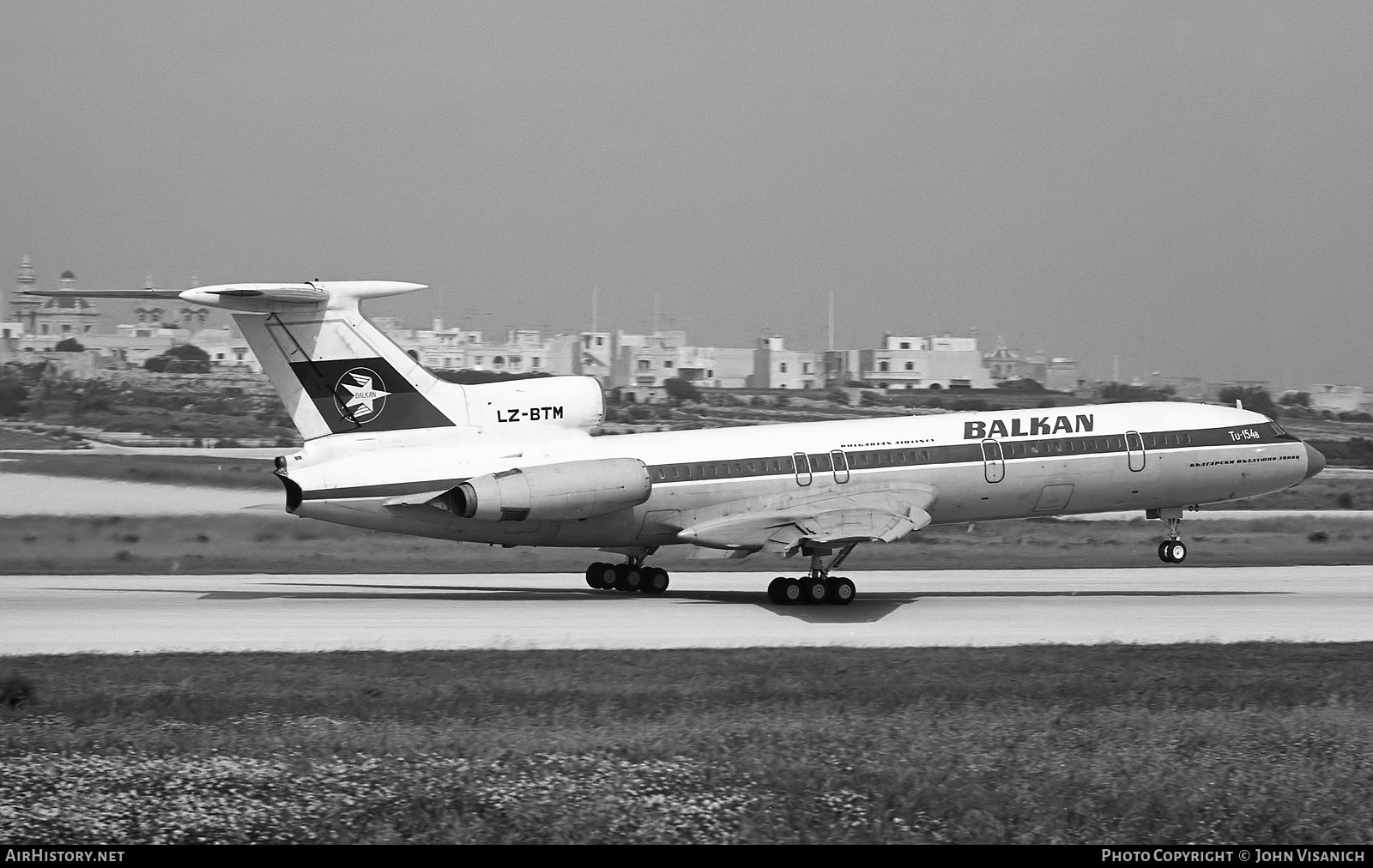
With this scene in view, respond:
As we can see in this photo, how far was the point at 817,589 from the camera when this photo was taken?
24734 mm

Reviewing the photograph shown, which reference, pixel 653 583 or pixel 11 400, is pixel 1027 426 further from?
pixel 11 400

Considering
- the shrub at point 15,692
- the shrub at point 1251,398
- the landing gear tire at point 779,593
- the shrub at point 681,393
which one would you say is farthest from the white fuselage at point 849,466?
the shrub at point 681,393

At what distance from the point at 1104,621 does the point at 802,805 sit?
13197mm

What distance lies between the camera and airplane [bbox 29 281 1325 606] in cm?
2395

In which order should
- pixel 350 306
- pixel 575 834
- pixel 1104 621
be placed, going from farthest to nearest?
1. pixel 350 306
2. pixel 1104 621
3. pixel 575 834

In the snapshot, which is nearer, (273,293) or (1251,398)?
(273,293)

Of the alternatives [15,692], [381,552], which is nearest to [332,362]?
[15,692]

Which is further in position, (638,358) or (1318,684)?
(638,358)

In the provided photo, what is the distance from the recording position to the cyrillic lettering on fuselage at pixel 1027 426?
27.0 m

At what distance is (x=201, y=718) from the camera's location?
14.0 metres

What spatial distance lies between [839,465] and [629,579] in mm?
4615

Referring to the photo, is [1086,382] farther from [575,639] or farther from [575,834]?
[575,834]

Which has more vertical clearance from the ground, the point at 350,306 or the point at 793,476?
the point at 350,306

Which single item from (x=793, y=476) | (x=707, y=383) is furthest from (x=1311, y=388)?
(x=793, y=476)
